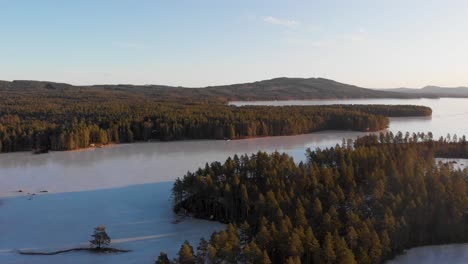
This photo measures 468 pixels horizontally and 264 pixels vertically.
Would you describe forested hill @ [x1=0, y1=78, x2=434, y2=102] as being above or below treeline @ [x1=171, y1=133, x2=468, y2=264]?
above

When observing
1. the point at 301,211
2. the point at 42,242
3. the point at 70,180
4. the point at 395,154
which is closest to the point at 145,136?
the point at 70,180

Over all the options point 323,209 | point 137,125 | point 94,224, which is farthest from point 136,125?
point 323,209

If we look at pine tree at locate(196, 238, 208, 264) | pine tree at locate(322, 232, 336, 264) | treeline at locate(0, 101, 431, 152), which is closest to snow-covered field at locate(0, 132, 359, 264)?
pine tree at locate(196, 238, 208, 264)

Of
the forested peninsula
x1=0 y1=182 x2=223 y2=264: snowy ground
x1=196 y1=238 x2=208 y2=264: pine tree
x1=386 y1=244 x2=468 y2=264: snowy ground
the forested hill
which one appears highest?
the forested hill

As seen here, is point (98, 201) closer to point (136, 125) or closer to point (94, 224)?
point (94, 224)

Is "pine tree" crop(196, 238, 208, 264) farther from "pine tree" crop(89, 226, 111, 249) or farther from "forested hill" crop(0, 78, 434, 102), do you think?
"forested hill" crop(0, 78, 434, 102)

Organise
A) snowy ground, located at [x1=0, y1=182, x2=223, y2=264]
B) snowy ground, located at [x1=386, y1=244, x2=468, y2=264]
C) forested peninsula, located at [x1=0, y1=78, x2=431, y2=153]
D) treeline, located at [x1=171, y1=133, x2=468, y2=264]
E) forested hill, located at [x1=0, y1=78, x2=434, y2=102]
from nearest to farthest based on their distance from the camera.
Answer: treeline, located at [x1=171, y1=133, x2=468, y2=264] → snowy ground, located at [x1=386, y1=244, x2=468, y2=264] → snowy ground, located at [x1=0, y1=182, x2=223, y2=264] → forested peninsula, located at [x1=0, y1=78, x2=431, y2=153] → forested hill, located at [x1=0, y1=78, x2=434, y2=102]

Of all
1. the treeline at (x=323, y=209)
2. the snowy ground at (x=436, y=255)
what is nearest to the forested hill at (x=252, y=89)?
the treeline at (x=323, y=209)

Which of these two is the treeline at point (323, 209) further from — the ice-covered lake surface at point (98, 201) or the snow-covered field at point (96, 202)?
the snow-covered field at point (96, 202)
